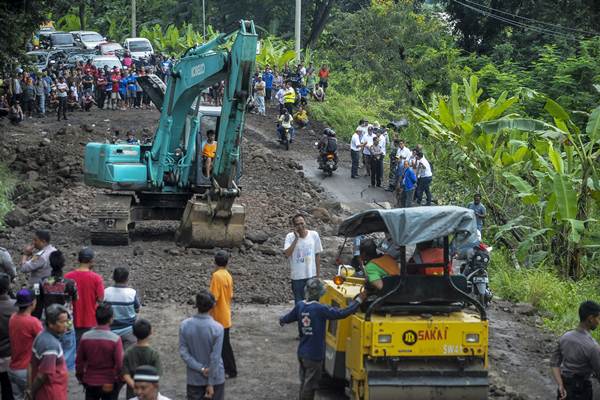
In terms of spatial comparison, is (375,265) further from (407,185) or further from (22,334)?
(407,185)

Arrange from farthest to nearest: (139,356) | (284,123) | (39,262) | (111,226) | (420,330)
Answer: (284,123) < (111,226) < (39,262) < (420,330) < (139,356)

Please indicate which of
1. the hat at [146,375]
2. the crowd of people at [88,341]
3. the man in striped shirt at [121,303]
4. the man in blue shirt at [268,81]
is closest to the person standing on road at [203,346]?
the crowd of people at [88,341]

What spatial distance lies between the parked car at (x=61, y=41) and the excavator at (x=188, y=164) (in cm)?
3147

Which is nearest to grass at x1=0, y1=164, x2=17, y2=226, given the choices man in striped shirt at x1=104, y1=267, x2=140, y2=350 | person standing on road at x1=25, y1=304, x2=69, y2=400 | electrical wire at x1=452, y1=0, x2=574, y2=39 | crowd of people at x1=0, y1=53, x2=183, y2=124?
crowd of people at x1=0, y1=53, x2=183, y2=124

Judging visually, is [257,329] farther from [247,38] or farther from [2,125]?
[2,125]

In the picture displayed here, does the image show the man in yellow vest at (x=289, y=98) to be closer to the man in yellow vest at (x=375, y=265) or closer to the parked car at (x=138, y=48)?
the parked car at (x=138, y=48)

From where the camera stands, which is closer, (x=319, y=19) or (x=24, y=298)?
(x=24, y=298)

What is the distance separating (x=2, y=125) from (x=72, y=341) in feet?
83.3

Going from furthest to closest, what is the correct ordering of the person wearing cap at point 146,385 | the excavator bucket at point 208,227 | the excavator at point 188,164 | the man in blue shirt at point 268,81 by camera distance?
the man in blue shirt at point 268,81, the excavator bucket at point 208,227, the excavator at point 188,164, the person wearing cap at point 146,385

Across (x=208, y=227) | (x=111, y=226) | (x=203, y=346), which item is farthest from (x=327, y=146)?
(x=203, y=346)

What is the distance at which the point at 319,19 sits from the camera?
5919 centimetres

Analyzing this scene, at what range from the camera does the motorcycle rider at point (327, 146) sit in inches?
1171

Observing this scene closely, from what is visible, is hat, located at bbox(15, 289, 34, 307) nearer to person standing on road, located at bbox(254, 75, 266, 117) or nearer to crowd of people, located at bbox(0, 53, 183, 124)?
crowd of people, located at bbox(0, 53, 183, 124)

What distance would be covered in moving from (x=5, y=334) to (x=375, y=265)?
3.85 m
